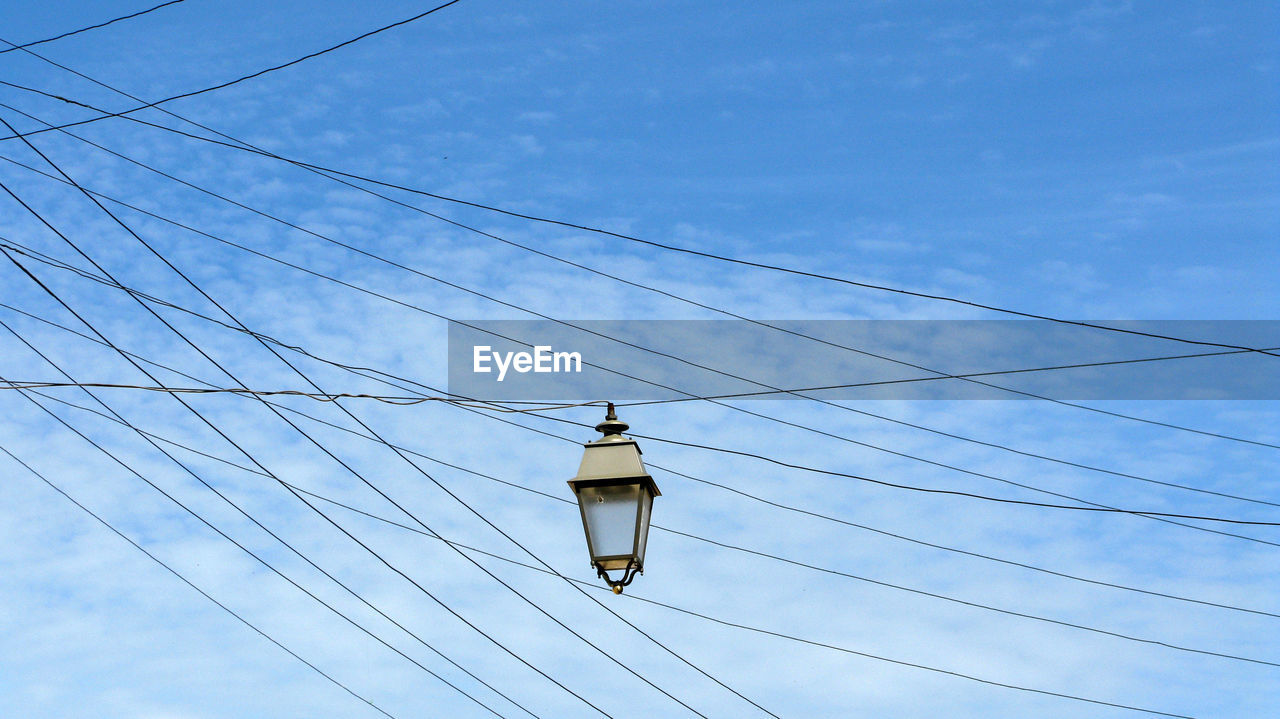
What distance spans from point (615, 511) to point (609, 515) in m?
0.04

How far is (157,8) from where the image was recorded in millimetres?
9594

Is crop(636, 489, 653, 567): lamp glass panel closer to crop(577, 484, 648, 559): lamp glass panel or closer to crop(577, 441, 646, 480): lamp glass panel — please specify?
crop(577, 484, 648, 559): lamp glass panel

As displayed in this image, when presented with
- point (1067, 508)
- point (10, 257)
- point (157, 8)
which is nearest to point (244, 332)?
point (10, 257)

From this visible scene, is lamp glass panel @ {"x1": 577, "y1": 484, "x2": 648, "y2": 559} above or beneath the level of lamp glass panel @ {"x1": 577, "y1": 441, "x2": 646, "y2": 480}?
beneath

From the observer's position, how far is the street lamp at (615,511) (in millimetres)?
6820

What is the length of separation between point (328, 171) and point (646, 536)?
5970 millimetres

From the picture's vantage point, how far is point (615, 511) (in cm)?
689

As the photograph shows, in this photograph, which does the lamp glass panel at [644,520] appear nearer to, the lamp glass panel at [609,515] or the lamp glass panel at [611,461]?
the lamp glass panel at [609,515]

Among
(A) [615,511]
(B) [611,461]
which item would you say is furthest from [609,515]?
(B) [611,461]

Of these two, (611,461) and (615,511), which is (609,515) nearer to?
(615,511)

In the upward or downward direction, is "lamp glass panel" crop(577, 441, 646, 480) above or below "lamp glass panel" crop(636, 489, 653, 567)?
above

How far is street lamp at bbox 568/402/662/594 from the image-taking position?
6820mm

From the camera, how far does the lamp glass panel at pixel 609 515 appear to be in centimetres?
684

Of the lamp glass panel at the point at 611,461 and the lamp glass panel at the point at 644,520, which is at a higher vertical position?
the lamp glass panel at the point at 611,461
